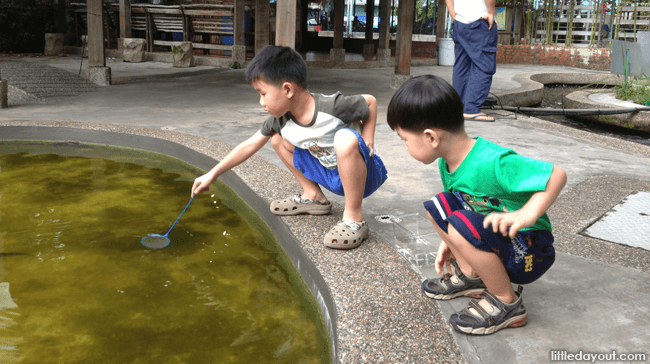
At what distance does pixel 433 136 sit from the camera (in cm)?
142

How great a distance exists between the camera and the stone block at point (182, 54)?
9.60 metres

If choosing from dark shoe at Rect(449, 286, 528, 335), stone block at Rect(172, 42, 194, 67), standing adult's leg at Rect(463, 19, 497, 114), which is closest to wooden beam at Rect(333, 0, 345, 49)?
stone block at Rect(172, 42, 194, 67)

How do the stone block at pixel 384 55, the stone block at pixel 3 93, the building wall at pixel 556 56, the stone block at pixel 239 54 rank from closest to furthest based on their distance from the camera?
1. the stone block at pixel 3 93
2. the stone block at pixel 239 54
3. the stone block at pixel 384 55
4. the building wall at pixel 556 56

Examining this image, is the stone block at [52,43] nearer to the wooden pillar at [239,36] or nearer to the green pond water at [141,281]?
the wooden pillar at [239,36]

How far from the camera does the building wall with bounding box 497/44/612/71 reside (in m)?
12.2

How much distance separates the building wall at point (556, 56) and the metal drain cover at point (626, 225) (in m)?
10.9

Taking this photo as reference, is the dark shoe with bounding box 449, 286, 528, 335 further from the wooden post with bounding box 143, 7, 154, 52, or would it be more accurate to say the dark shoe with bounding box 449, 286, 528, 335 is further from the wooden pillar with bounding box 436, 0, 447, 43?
the wooden pillar with bounding box 436, 0, 447, 43

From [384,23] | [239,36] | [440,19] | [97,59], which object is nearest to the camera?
[97,59]

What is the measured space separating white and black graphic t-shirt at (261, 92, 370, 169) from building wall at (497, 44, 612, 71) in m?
11.9

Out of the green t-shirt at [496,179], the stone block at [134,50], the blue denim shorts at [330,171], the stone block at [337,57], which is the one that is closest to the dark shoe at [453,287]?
the green t-shirt at [496,179]

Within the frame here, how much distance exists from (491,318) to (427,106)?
62cm

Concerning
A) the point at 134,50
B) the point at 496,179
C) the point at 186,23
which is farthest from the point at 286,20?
the point at 134,50

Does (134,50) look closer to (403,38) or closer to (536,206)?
(403,38)

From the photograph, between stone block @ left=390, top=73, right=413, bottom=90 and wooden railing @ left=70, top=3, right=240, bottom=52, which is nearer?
stone block @ left=390, top=73, right=413, bottom=90
